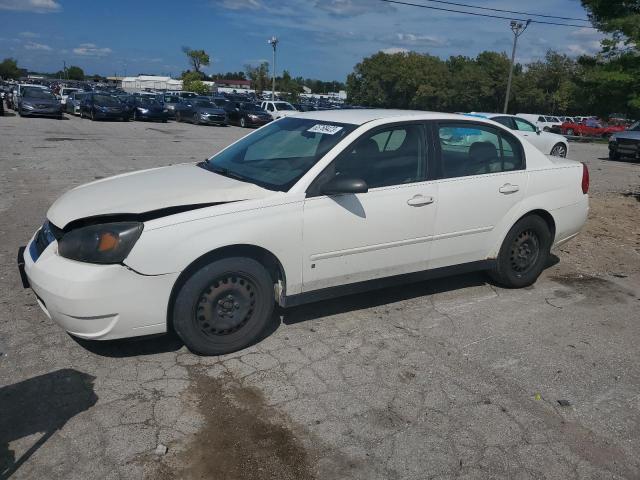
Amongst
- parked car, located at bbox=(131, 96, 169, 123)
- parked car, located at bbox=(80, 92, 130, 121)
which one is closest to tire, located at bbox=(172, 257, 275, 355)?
parked car, located at bbox=(80, 92, 130, 121)

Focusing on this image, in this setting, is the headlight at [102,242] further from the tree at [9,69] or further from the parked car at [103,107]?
the tree at [9,69]

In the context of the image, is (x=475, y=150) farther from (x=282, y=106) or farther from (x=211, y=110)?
(x=282, y=106)

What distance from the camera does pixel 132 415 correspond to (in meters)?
3.10

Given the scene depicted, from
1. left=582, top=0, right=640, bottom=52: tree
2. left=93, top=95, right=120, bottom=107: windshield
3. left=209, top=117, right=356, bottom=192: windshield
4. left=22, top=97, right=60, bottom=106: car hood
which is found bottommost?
left=209, top=117, right=356, bottom=192: windshield

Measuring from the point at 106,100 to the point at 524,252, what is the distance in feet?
86.1

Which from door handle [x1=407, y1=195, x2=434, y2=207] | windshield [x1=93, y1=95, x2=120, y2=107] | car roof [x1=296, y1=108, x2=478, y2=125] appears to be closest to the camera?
door handle [x1=407, y1=195, x2=434, y2=207]

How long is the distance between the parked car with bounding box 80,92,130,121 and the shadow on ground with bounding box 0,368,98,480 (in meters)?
25.7

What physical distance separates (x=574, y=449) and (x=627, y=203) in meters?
8.81

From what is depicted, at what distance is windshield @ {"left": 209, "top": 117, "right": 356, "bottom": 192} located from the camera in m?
4.11

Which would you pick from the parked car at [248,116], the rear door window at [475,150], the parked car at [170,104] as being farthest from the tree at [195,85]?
the rear door window at [475,150]

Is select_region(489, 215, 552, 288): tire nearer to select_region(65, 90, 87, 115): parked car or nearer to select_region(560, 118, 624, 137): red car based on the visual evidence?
select_region(65, 90, 87, 115): parked car

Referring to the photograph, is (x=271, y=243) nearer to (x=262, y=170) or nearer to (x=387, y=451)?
(x=262, y=170)

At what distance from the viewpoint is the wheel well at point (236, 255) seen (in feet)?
11.6

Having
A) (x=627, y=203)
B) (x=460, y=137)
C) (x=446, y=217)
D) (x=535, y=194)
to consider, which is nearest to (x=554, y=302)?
(x=535, y=194)
